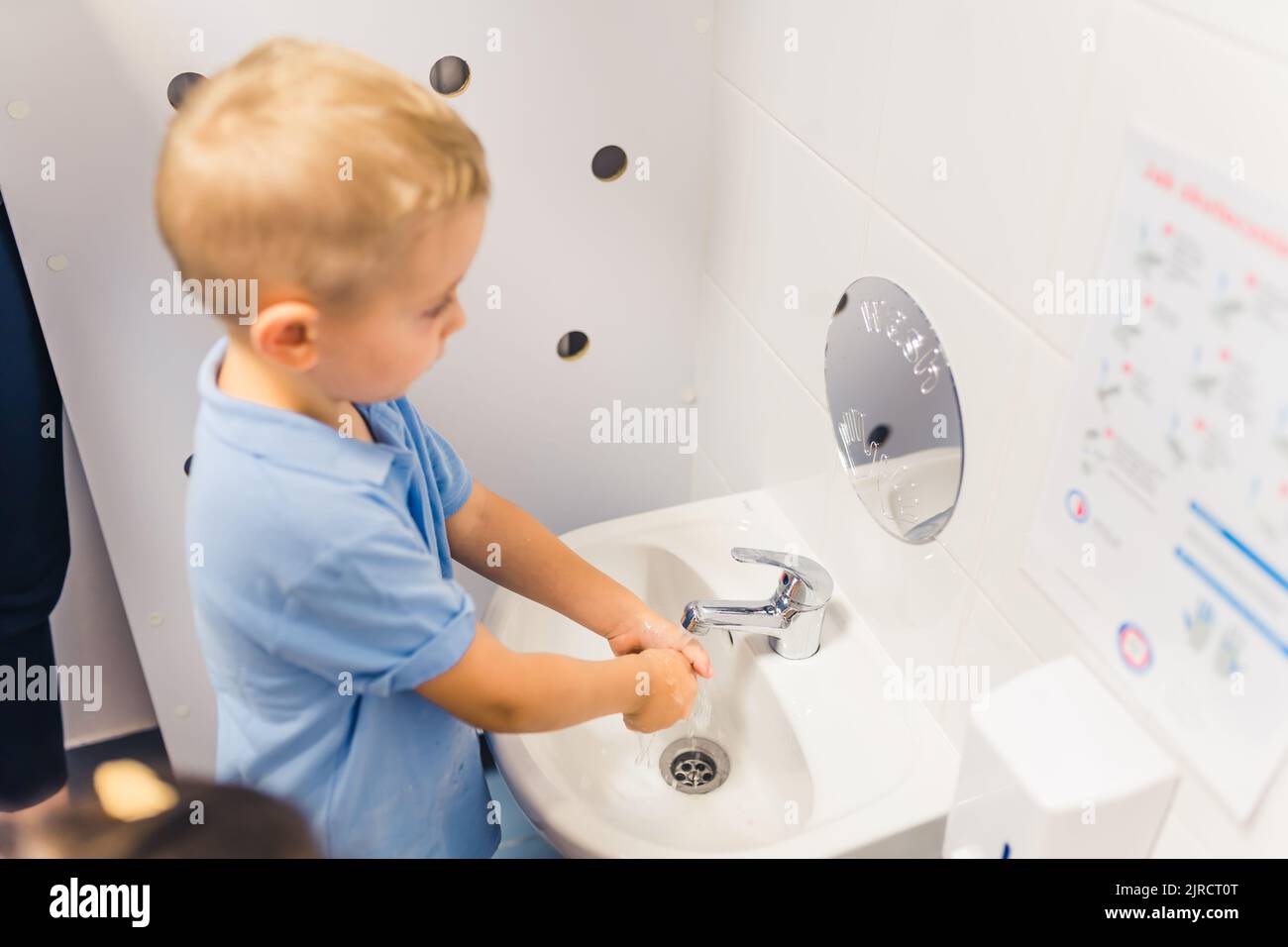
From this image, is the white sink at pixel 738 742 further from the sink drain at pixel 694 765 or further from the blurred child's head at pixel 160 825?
the blurred child's head at pixel 160 825

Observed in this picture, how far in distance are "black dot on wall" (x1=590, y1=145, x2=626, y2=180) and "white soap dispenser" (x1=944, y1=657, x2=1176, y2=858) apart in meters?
0.64

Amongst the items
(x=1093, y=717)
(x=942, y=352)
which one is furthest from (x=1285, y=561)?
(x=942, y=352)

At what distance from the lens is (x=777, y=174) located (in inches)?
38.9

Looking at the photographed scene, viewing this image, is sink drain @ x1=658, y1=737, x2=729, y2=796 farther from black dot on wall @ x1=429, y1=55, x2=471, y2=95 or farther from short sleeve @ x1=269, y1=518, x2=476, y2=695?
black dot on wall @ x1=429, y1=55, x2=471, y2=95

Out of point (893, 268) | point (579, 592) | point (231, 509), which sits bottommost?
point (579, 592)

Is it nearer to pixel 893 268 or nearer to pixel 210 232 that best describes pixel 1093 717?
pixel 893 268

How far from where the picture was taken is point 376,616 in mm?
686

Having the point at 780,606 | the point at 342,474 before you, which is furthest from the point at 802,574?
the point at 342,474

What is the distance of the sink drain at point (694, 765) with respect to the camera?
39.7 inches

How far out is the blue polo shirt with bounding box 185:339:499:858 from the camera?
675 mm

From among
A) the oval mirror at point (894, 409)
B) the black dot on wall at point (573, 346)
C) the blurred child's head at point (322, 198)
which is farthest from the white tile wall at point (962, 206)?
the blurred child's head at point (322, 198)

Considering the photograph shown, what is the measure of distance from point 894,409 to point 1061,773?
313mm

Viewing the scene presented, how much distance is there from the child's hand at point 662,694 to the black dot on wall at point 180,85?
0.62m
